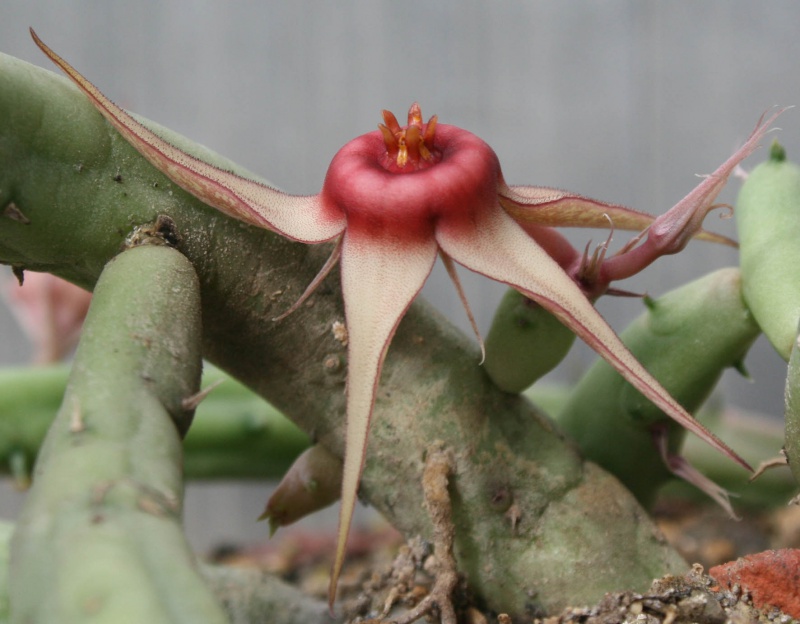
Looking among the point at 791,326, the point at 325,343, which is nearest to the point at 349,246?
the point at 325,343

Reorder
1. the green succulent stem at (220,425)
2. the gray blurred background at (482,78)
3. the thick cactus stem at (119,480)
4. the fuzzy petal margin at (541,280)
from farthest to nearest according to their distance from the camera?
the gray blurred background at (482,78)
the green succulent stem at (220,425)
the fuzzy petal margin at (541,280)
the thick cactus stem at (119,480)

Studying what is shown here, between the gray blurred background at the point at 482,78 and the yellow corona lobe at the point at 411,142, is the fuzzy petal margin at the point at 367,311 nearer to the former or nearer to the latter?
the yellow corona lobe at the point at 411,142

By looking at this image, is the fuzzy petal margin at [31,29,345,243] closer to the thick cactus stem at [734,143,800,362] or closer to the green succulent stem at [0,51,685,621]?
the green succulent stem at [0,51,685,621]

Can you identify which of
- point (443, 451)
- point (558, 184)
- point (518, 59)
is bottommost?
point (558, 184)

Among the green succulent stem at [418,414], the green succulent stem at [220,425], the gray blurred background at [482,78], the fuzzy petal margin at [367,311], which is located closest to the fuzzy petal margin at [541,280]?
the fuzzy petal margin at [367,311]

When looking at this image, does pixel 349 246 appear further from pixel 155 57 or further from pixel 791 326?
pixel 155 57

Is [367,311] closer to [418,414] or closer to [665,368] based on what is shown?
[418,414]

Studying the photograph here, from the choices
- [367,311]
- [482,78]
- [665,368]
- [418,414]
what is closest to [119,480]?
[367,311]
